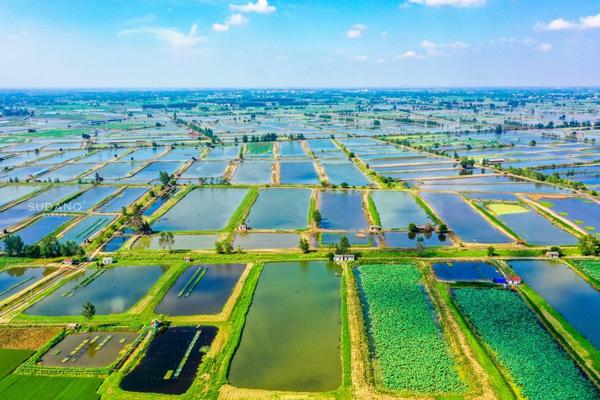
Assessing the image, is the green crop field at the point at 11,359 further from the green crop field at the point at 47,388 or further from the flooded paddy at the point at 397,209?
the flooded paddy at the point at 397,209

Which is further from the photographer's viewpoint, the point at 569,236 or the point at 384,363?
the point at 569,236

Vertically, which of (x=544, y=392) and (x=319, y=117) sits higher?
(x=319, y=117)

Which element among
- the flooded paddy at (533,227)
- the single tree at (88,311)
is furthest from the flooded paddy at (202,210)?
the flooded paddy at (533,227)

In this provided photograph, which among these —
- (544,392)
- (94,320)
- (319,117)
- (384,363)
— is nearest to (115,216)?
(94,320)

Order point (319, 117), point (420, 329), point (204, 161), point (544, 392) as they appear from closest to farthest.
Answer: point (544, 392) < point (420, 329) < point (204, 161) < point (319, 117)

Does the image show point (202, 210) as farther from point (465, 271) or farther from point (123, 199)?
point (465, 271)

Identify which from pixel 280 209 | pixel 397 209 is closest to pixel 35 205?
pixel 280 209

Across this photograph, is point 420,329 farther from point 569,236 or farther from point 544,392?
point 569,236
